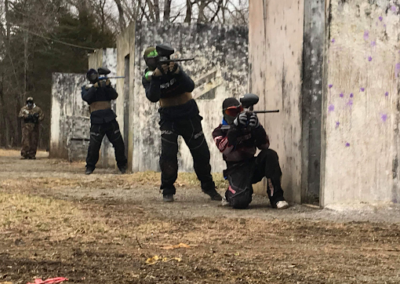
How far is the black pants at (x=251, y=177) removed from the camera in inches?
274

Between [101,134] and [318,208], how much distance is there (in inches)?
245

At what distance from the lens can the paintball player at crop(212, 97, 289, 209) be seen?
6.95 m

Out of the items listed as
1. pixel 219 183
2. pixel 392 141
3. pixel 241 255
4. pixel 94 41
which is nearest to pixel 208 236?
pixel 241 255

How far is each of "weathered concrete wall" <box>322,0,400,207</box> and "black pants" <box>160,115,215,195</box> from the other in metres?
1.65

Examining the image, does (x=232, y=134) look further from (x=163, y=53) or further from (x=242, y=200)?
(x=163, y=53)

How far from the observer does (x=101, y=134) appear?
40.2ft

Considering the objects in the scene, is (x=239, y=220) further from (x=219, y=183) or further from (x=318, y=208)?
(x=219, y=183)

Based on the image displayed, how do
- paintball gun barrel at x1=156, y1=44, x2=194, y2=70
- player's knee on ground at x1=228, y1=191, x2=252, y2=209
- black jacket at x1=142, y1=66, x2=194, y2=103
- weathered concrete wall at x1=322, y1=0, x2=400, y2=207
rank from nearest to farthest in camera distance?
1. weathered concrete wall at x1=322, y1=0, x2=400, y2=207
2. player's knee on ground at x1=228, y1=191, x2=252, y2=209
3. paintball gun barrel at x1=156, y1=44, x2=194, y2=70
4. black jacket at x1=142, y1=66, x2=194, y2=103

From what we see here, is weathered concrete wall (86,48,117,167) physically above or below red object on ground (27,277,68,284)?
above

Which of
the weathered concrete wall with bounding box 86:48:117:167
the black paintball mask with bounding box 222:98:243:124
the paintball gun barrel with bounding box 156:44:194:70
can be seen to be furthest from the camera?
the weathered concrete wall with bounding box 86:48:117:167

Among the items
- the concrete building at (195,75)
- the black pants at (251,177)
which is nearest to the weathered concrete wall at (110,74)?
the concrete building at (195,75)

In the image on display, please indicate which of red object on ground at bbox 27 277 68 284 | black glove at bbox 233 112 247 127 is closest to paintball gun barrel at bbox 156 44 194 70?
black glove at bbox 233 112 247 127

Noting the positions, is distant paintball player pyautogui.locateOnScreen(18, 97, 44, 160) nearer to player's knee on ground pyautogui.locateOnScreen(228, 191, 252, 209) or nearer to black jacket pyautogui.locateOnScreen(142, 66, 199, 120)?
black jacket pyautogui.locateOnScreen(142, 66, 199, 120)

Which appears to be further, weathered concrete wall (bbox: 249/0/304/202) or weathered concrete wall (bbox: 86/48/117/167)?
weathered concrete wall (bbox: 86/48/117/167)
